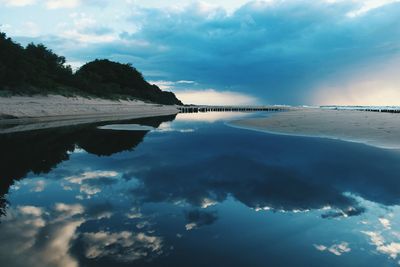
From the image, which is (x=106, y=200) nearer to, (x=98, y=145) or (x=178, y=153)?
(x=178, y=153)

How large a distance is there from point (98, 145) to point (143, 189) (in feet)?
26.2

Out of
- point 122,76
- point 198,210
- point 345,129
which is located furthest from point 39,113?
point 122,76

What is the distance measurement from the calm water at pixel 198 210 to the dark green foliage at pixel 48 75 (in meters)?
31.0

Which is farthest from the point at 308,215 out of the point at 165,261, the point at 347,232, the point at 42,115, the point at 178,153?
the point at 42,115

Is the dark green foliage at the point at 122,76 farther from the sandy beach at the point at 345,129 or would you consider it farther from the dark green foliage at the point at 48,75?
the sandy beach at the point at 345,129

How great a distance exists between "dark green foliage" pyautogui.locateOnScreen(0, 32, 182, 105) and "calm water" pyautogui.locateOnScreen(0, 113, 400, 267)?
31.0 metres

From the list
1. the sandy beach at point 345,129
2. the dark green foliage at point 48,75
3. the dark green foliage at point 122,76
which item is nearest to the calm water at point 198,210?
the sandy beach at point 345,129

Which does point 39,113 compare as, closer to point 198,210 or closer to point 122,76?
point 198,210

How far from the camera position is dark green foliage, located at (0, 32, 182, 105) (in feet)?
125

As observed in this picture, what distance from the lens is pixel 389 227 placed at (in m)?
Result: 5.29

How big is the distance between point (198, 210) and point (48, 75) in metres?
56.2

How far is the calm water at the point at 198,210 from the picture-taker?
13.8 ft

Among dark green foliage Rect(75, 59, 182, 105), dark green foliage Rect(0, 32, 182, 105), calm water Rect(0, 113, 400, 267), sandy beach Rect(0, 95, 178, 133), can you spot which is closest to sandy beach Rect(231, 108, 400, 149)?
calm water Rect(0, 113, 400, 267)

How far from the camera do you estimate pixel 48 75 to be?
176 ft
